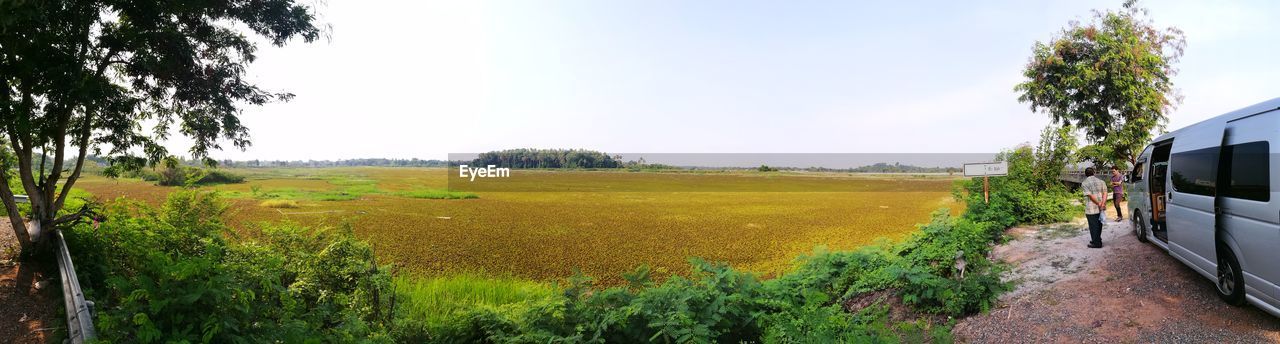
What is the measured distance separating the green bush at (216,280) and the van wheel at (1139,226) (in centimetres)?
1088

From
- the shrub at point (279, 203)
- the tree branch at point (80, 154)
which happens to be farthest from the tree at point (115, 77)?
the shrub at point (279, 203)

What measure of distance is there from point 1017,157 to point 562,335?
15.9 meters

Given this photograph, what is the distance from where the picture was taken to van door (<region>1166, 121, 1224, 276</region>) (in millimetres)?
5574

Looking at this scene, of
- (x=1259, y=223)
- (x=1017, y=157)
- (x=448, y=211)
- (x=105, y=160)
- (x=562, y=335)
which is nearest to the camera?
(x=1259, y=223)

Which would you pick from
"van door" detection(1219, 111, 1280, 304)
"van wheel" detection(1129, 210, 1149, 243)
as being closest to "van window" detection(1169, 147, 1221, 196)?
"van door" detection(1219, 111, 1280, 304)

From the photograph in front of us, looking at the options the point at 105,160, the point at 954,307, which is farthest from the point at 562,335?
the point at 105,160

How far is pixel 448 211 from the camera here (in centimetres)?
2825

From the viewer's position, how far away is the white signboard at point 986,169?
12.0 m

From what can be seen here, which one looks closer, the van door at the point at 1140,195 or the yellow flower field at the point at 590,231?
the van door at the point at 1140,195

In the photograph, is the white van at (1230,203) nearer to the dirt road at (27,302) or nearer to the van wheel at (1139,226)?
the van wheel at (1139,226)

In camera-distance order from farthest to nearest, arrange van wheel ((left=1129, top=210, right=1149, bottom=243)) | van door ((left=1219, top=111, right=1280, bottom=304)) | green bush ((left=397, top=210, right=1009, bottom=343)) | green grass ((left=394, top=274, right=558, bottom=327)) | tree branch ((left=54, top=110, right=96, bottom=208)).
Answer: green grass ((left=394, top=274, right=558, bottom=327)), van wheel ((left=1129, top=210, right=1149, bottom=243)), tree branch ((left=54, top=110, right=96, bottom=208)), green bush ((left=397, top=210, right=1009, bottom=343)), van door ((left=1219, top=111, right=1280, bottom=304))

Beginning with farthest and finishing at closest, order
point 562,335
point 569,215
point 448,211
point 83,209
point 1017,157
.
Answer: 1. point 448,211
2. point 569,215
3. point 1017,157
4. point 83,209
5. point 562,335

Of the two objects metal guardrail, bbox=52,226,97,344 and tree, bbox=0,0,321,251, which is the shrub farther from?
metal guardrail, bbox=52,226,97,344

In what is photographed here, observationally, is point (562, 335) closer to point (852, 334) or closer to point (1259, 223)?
point (852, 334)
